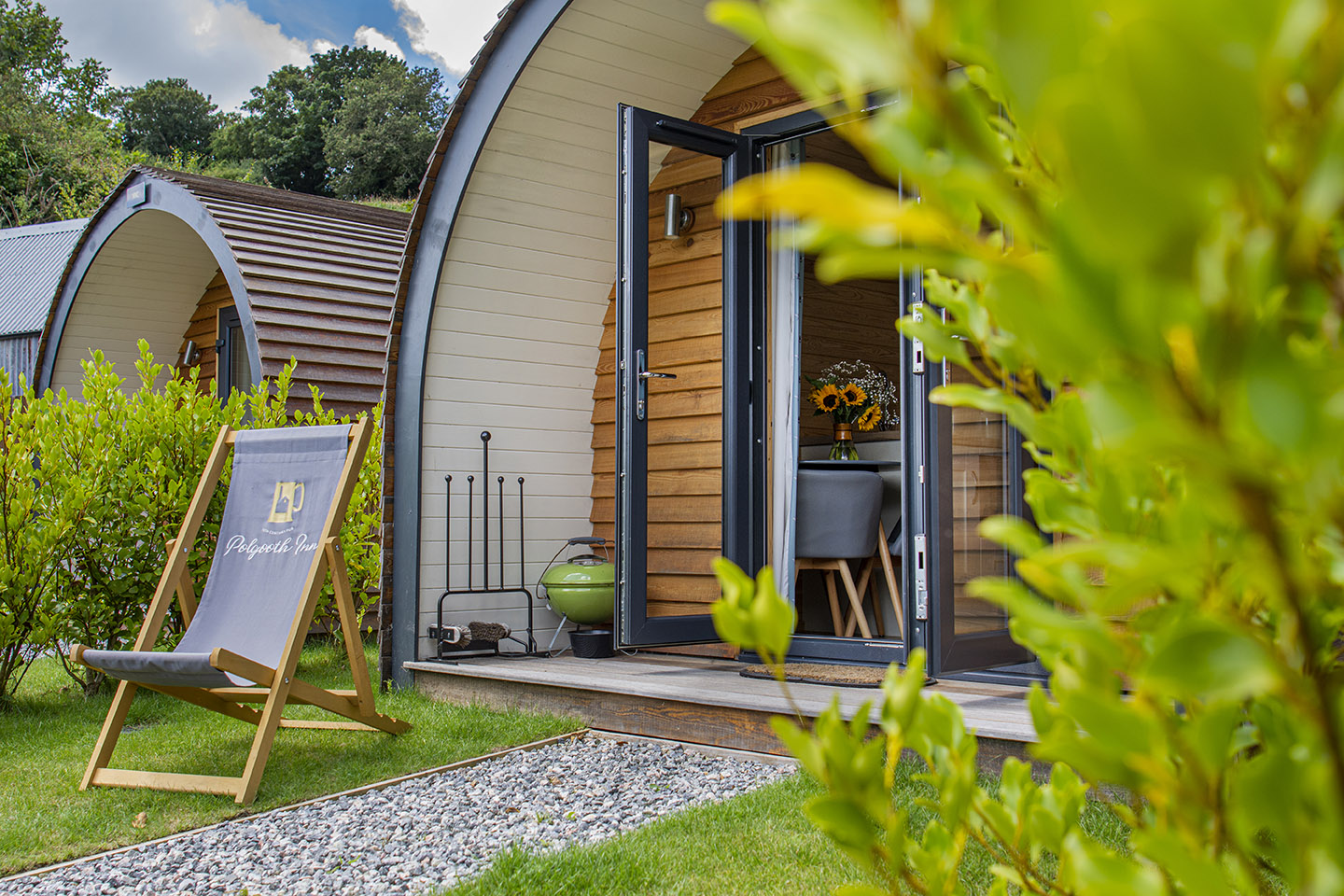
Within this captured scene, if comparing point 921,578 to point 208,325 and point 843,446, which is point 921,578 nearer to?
point 843,446

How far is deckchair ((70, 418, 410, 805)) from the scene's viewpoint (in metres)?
3.00

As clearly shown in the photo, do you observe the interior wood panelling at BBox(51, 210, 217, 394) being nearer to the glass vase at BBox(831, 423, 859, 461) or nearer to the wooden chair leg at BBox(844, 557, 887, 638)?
the glass vase at BBox(831, 423, 859, 461)

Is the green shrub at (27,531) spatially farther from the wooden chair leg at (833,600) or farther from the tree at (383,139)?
the tree at (383,139)

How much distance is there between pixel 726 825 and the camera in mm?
2537

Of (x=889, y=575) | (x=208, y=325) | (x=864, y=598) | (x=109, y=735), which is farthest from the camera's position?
(x=208, y=325)

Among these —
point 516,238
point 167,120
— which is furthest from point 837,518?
point 167,120

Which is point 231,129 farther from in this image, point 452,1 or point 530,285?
point 530,285

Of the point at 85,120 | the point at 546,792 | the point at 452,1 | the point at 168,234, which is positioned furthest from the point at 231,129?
the point at 546,792

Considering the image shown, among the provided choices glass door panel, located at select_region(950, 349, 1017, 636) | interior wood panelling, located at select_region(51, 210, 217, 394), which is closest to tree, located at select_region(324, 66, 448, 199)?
interior wood panelling, located at select_region(51, 210, 217, 394)

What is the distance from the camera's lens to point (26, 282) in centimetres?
1596

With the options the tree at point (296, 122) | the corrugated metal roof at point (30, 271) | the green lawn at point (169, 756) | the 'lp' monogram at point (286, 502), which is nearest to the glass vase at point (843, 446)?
the green lawn at point (169, 756)

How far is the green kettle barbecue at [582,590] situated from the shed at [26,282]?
437 inches

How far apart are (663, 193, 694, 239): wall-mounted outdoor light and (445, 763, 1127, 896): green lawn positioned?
2778mm

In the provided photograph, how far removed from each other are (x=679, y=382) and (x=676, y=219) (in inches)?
28.7
